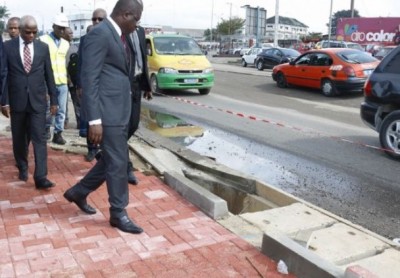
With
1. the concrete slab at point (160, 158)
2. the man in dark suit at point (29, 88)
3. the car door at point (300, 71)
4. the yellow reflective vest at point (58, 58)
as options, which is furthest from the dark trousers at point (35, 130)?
the car door at point (300, 71)

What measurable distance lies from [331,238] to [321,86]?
11514 mm

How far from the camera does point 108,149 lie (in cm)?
375

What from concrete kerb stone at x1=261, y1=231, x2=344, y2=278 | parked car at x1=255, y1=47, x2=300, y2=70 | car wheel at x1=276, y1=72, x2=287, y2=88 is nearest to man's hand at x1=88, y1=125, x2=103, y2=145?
concrete kerb stone at x1=261, y1=231, x2=344, y2=278

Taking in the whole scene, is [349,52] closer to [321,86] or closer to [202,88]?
[321,86]

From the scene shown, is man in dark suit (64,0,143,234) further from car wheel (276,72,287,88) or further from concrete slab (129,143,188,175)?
car wheel (276,72,287,88)

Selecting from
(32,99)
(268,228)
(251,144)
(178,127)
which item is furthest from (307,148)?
(32,99)

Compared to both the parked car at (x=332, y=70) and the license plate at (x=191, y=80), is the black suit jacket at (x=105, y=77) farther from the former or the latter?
the parked car at (x=332, y=70)

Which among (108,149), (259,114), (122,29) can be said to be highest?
(122,29)

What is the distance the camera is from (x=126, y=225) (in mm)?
3885

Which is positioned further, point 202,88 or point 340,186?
point 202,88

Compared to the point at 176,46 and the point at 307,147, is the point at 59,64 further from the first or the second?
the point at 176,46

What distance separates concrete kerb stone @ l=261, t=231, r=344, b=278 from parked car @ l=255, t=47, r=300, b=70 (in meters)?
20.7

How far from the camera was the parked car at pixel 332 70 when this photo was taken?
13.8 meters

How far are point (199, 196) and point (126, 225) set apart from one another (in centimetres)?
86
